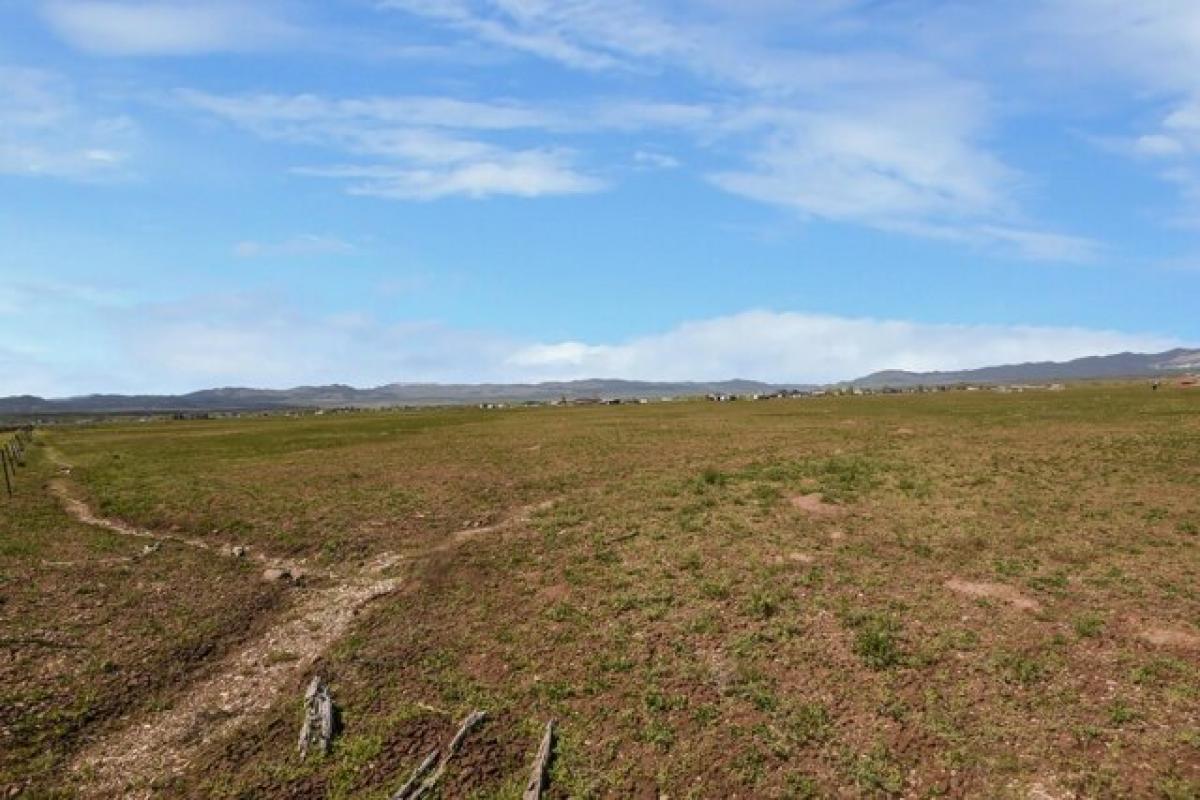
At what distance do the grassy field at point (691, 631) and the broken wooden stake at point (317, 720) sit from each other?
11.7 inches

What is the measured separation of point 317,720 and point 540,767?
5.34 m

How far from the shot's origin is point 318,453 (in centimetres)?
6225

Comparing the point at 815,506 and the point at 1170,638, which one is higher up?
the point at 815,506

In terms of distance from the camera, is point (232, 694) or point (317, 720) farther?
point (232, 694)

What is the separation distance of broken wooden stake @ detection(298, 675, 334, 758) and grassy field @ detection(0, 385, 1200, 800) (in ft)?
0.97

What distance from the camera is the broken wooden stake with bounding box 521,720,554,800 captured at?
41.6 feet

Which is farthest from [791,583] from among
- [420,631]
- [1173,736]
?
[420,631]

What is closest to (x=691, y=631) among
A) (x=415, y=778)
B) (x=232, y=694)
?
(x=415, y=778)

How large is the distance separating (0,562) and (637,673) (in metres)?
27.9

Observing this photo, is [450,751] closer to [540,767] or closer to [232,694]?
[540,767]

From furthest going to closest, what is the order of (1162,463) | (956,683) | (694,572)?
(1162,463) → (694,572) → (956,683)

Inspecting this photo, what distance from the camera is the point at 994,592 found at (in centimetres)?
1986

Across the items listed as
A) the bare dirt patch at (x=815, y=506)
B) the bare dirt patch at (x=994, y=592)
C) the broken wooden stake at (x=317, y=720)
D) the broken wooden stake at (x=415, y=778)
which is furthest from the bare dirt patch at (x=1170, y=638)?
the broken wooden stake at (x=317, y=720)

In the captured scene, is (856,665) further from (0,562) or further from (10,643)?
(0,562)
